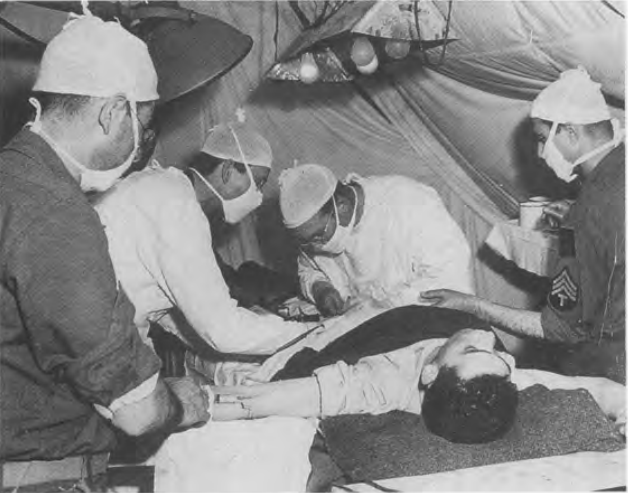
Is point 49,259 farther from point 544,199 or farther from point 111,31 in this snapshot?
point 544,199

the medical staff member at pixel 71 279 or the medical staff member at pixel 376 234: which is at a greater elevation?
the medical staff member at pixel 71 279

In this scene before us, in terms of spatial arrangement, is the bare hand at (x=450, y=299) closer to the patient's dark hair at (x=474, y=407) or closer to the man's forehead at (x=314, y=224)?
the man's forehead at (x=314, y=224)

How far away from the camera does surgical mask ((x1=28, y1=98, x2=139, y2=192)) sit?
1.80 metres


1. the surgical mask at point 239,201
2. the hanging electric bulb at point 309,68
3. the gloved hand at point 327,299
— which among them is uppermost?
the hanging electric bulb at point 309,68

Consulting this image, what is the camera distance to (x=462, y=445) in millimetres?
2217

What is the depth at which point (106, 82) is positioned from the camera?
1836mm

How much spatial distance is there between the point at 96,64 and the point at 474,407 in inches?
55.0

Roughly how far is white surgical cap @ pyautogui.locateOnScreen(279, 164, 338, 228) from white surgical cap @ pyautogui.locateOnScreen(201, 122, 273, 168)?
24cm

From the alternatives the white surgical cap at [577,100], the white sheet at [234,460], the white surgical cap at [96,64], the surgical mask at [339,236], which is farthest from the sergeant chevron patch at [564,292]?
the white surgical cap at [96,64]

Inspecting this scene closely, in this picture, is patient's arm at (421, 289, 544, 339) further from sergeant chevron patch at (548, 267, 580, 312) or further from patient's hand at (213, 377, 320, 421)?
patient's hand at (213, 377, 320, 421)

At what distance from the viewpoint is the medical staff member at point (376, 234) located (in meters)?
3.11

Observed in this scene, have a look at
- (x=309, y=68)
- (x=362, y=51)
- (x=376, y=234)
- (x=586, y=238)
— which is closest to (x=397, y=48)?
(x=362, y=51)

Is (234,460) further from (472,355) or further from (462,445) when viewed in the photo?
(472,355)

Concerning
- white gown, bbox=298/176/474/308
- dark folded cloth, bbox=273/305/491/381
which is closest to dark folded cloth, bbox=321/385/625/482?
dark folded cloth, bbox=273/305/491/381
